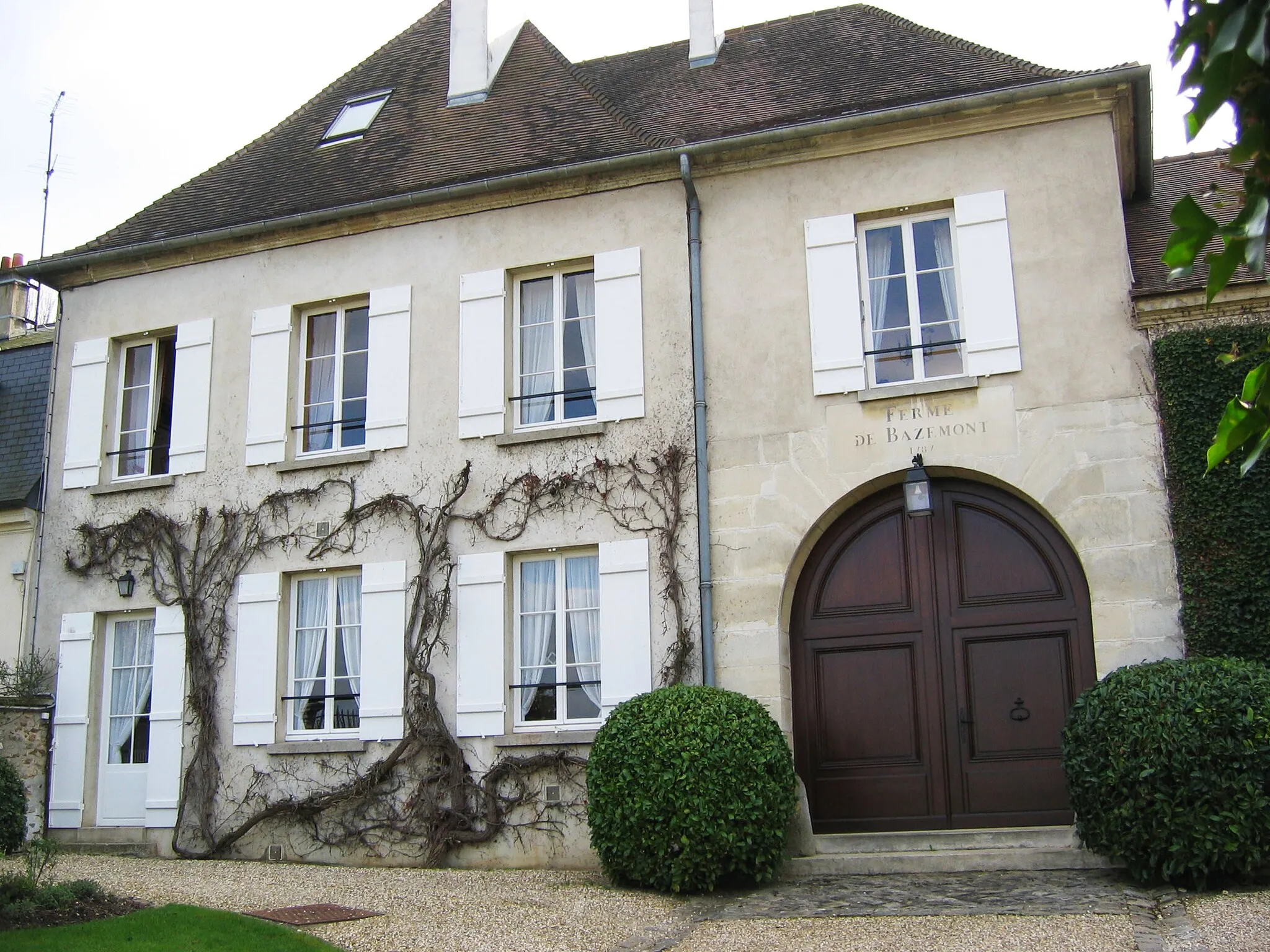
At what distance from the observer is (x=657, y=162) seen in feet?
36.9

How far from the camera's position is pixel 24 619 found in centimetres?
1268

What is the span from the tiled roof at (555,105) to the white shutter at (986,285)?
97 cm

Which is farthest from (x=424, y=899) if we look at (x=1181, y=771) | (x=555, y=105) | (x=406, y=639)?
(x=555, y=105)

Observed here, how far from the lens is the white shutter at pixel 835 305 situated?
10516mm

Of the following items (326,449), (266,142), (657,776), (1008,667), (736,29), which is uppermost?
(736,29)

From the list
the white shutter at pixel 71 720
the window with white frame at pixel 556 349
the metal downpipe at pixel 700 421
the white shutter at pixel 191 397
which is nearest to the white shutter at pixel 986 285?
the metal downpipe at pixel 700 421

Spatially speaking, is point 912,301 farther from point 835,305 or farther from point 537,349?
point 537,349

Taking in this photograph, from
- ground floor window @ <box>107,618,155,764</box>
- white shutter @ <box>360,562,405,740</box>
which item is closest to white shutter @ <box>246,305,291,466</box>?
white shutter @ <box>360,562,405,740</box>

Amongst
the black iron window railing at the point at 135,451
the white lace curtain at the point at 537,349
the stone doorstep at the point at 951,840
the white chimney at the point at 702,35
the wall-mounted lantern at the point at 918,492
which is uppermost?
the white chimney at the point at 702,35

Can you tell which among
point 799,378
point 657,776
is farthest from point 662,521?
point 657,776

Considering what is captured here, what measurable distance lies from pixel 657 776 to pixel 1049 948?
2.89 m

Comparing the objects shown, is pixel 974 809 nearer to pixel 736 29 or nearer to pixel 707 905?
pixel 707 905

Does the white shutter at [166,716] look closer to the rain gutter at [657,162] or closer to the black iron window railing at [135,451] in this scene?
the black iron window railing at [135,451]

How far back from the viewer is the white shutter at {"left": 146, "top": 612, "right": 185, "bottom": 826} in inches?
460
